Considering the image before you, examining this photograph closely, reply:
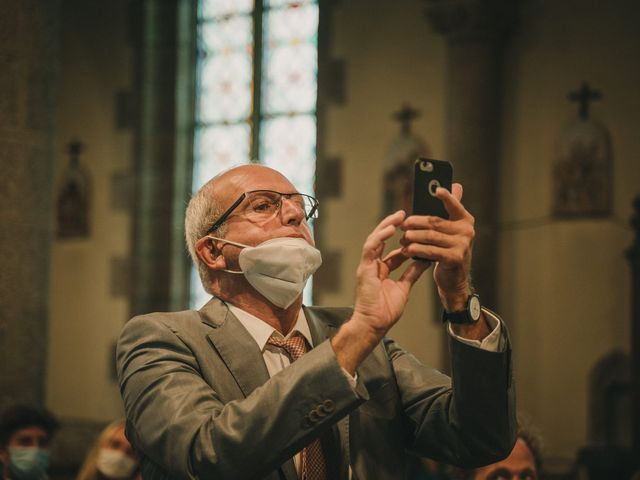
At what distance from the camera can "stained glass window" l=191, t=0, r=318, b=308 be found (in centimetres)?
935

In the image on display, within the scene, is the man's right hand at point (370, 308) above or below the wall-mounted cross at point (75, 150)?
below

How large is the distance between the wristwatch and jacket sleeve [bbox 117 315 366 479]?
255 millimetres

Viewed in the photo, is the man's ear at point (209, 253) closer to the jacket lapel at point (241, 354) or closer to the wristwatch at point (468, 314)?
the jacket lapel at point (241, 354)

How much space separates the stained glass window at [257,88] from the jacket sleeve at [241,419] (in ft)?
23.0

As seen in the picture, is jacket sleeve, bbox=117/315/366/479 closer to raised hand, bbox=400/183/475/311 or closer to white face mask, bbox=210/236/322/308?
raised hand, bbox=400/183/475/311

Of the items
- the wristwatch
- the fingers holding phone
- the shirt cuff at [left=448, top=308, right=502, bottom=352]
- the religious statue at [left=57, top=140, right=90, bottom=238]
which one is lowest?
the shirt cuff at [left=448, top=308, right=502, bottom=352]

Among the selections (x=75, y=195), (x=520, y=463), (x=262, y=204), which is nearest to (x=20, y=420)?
(x=520, y=463)

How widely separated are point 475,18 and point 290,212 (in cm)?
580

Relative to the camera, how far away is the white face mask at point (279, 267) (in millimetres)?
2205

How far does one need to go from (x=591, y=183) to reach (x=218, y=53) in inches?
166

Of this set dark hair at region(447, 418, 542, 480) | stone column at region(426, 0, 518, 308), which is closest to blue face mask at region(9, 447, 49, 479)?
dark hair at region(447, 418, 542, 480)

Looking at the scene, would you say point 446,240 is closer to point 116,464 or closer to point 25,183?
point 25,183

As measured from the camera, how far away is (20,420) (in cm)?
411

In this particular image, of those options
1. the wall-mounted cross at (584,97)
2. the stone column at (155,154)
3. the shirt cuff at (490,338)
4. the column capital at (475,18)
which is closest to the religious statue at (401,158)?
the column capital at (475,18)
